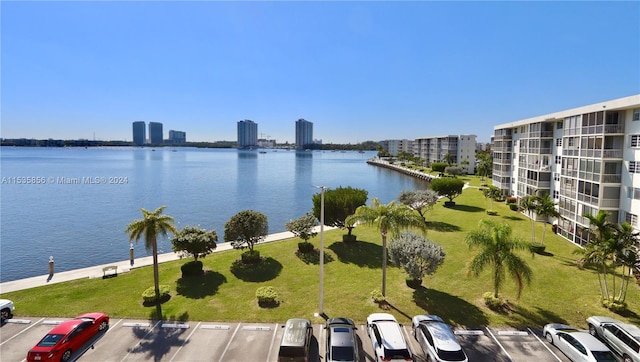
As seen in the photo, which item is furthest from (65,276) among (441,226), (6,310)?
(441,226)

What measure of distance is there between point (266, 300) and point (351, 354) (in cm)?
927

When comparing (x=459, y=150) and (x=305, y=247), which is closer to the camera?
(x=305, y=247)

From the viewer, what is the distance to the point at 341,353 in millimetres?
16656

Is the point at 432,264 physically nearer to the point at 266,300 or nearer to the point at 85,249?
the point at 266,300

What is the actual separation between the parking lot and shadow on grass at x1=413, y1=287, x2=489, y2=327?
4.29 ft

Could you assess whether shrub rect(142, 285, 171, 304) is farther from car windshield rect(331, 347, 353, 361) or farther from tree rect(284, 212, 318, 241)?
car windshield rect(331, 347, 353, 361)

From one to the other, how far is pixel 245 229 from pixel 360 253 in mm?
12541

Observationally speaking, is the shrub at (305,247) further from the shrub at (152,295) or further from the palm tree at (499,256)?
the palm tree at (499,256)

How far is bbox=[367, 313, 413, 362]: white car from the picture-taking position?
54.1 feet

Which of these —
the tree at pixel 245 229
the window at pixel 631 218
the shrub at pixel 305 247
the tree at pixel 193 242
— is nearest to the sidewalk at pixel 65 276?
the tree at pixel 193 242

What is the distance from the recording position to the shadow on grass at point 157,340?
59.7 feet

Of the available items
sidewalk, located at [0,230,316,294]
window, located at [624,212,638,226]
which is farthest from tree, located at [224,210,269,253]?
window, located at [624,212,638,226]

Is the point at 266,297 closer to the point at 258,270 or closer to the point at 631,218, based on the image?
the point at 258,270

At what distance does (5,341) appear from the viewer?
19.0 meters
